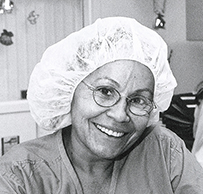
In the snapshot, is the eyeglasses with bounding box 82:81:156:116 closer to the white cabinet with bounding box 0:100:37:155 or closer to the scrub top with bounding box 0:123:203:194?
the scrub top with bounding box 0:123:203:194

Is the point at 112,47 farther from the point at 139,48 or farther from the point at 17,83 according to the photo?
the point at 17,83

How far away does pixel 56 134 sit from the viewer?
1.41 meters

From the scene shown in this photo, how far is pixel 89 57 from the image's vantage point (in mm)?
1251

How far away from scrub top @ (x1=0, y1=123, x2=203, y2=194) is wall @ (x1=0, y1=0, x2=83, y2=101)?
67.3 inches

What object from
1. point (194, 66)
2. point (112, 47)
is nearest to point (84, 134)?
point (112, 47)

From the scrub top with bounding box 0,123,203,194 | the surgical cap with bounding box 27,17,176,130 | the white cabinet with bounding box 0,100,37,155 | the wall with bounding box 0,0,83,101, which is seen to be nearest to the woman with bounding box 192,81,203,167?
the scrub top with bounding box 0,123,203,194

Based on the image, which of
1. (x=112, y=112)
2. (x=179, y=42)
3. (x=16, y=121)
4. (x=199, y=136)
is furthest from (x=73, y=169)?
(x=179, y=42)

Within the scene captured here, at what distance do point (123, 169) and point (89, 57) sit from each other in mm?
413

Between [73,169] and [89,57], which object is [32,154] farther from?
[89,57]

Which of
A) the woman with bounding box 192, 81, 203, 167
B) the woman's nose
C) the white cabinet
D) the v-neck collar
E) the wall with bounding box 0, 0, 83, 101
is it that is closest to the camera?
the woman's nose

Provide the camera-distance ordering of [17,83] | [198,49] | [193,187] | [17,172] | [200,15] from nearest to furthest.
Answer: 1. [17,172]
2. [193,187]
3. [200,15]
4. [17,83]
5. [198,49]

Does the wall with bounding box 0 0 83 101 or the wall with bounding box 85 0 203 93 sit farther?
the wall with bounding box 85 0 203 93

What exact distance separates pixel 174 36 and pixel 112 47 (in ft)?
8.49

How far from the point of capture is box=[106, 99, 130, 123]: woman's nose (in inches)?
47.4
